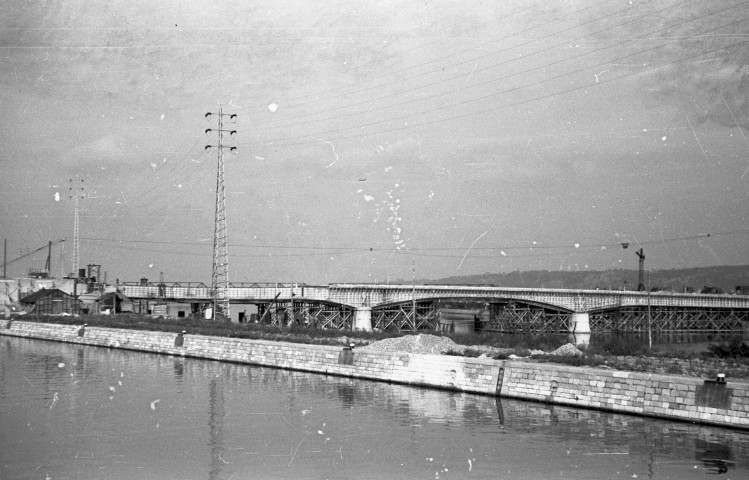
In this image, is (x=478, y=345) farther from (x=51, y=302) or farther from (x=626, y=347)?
(x=51, y=302)

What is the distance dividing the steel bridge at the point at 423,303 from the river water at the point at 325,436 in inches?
2090

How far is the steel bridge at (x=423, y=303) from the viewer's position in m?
88.8

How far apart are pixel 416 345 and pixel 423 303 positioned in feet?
190

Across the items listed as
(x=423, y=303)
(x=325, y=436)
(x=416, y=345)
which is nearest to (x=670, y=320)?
(x=423, y=303)

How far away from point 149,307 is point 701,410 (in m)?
81.8

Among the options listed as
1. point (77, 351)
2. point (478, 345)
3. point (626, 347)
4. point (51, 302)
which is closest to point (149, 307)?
point (51, 302)

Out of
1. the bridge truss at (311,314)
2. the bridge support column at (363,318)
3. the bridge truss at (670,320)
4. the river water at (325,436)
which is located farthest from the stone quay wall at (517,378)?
the bridge truss at (670,320)

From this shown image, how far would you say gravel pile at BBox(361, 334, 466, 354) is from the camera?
39.9 meters

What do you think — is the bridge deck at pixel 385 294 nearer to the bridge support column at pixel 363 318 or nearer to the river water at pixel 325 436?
the bridge support column at pixel 363 318

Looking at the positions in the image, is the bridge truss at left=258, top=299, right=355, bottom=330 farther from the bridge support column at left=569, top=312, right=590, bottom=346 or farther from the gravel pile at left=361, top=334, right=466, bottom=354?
the gravel pile at left=361, top=334, right=466, bottom=354

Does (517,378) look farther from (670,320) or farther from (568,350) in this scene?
(670,320)

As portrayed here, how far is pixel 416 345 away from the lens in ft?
134

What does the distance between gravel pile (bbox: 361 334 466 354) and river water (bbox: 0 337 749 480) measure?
5457 millimetres

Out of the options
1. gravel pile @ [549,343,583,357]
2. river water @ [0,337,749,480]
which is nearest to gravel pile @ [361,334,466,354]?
gravel pile @ [549,343,583,357]
